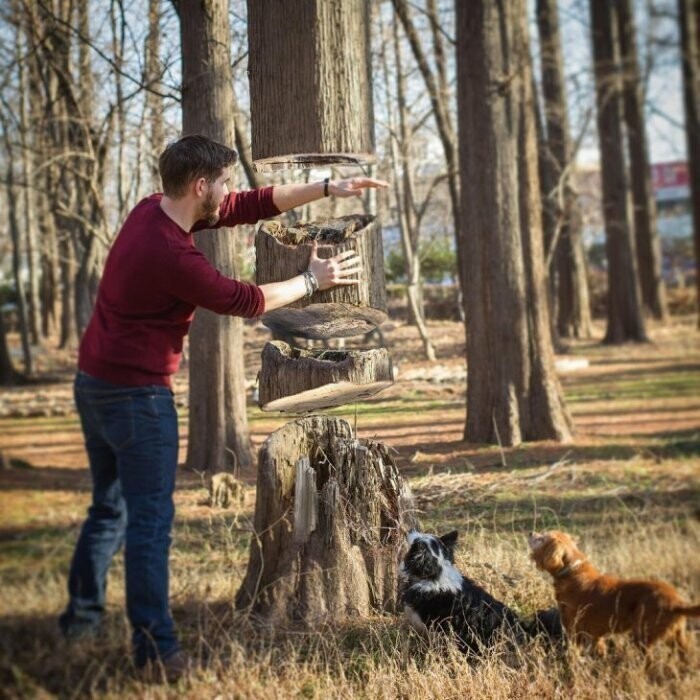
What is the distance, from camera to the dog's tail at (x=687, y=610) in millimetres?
3268

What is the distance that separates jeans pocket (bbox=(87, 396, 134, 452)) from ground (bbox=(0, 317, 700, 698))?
442 mm

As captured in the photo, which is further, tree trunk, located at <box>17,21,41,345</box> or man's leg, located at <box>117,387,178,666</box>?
tree trunk, located at <box>17,21,41,345</box>

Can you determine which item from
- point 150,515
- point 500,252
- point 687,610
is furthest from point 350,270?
point 500,252

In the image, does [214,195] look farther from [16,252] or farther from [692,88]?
[692,88]

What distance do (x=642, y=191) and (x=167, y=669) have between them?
232 inches

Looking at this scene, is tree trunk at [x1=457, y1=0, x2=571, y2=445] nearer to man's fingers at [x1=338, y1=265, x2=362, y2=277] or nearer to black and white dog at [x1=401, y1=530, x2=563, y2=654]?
black and white dog at [x1=401, y1=530, x2=563, y2=654]

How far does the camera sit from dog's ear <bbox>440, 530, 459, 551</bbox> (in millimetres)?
3160

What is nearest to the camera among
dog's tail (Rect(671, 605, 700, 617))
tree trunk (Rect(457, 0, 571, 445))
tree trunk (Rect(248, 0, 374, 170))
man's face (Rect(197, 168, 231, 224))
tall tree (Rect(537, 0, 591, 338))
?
man's face (Rect(197, 168, 231, 224))

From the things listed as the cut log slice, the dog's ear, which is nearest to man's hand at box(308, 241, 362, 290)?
the cut log slice

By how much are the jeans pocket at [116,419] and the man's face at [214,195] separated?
0.60 m

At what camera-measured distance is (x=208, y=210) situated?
266 centimetres

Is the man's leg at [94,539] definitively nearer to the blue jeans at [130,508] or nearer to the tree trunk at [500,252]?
the blue jeans at [130,508]

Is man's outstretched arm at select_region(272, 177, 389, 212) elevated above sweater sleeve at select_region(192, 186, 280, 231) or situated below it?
above

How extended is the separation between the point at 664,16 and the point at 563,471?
2.32m
